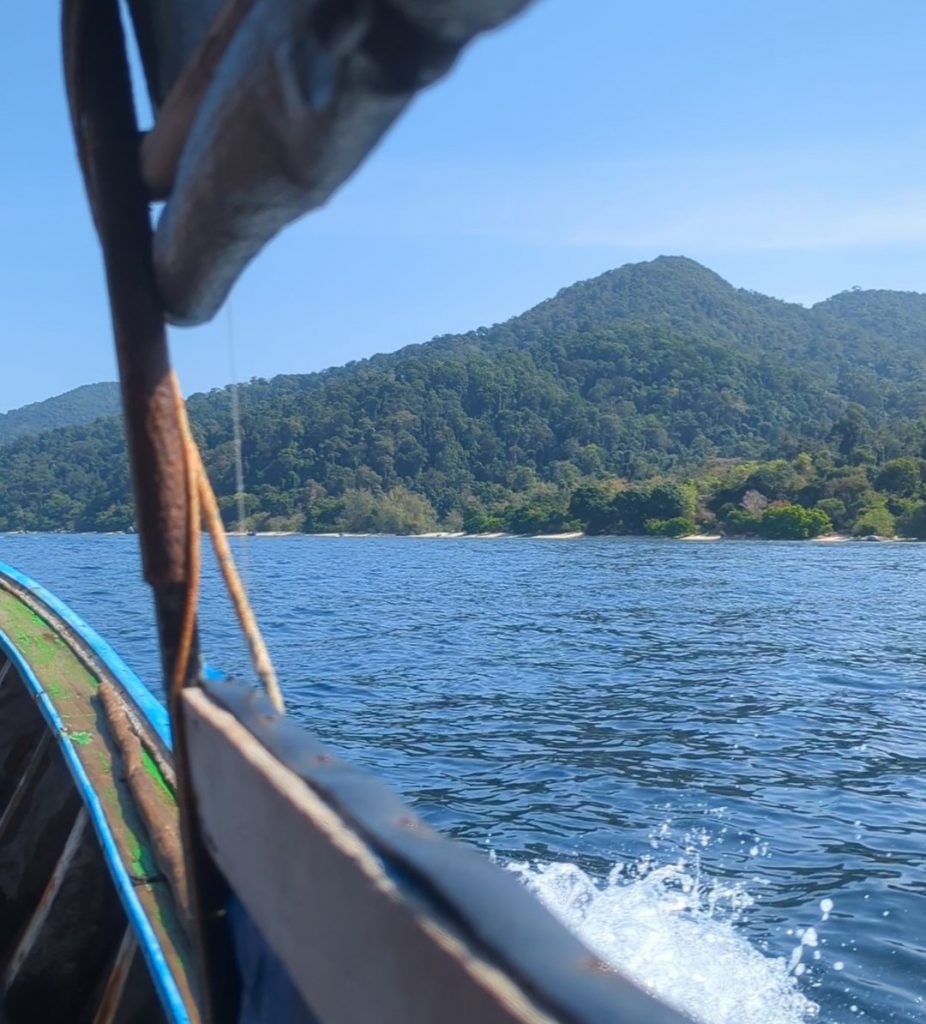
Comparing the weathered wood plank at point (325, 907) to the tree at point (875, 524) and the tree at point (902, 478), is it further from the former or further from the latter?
the tree at point (902, 478)

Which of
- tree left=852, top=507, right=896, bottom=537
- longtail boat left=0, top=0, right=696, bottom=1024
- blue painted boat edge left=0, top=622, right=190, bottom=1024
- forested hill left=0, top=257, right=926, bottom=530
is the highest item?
forested hill left=0, top=257, right=926, bottom=530

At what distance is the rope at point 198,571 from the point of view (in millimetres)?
1624

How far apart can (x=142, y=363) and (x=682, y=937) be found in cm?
593

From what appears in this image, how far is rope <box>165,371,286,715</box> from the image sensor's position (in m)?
1.62

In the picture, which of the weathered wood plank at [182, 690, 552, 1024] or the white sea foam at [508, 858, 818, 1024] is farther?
the white sea foam at [508, 858, 818, 1024]

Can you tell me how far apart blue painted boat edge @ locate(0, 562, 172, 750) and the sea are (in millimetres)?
2181

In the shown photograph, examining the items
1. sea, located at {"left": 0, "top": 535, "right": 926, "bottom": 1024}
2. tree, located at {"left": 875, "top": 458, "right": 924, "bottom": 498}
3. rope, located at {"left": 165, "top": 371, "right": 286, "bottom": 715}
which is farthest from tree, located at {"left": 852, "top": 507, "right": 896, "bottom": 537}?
rope, located at {"left": 165, "top": 371, "right": 286, "bottom": 715}

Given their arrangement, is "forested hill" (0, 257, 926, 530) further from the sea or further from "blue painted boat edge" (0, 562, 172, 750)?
"blue painted boat edge" (0, 562, 172, 750)

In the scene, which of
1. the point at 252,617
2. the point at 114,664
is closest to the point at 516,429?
the point at 114,664

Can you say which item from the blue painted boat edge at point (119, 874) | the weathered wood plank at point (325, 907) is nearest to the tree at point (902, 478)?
the blue painted boat edge at point (119, 874)

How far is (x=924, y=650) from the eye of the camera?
59.2 ft

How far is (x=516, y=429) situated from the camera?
109m

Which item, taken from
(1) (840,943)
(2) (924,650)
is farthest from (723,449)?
(1) (840,943)

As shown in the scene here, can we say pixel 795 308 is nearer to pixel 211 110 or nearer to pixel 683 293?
pixel 683 293
